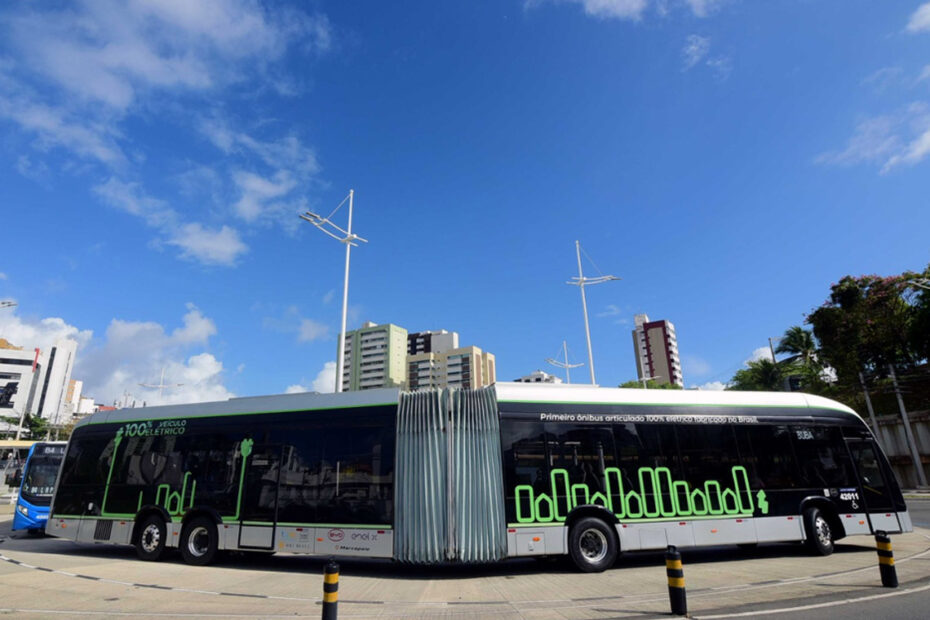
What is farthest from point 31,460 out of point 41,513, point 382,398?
point 382,398

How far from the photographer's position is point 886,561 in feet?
25.2

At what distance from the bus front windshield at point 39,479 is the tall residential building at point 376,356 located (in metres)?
117

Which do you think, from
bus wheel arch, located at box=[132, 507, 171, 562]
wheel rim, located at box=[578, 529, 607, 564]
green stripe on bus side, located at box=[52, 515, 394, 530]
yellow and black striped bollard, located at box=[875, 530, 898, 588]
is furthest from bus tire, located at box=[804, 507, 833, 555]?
bus wheel arch, located at box=[132, 507, 171, 562]

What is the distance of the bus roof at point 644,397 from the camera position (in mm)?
10430

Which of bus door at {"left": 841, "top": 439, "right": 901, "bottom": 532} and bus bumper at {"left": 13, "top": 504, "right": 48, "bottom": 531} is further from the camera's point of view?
bus bumper at {"left": 13, "top": 504, "right": 48, "bottom": 531}

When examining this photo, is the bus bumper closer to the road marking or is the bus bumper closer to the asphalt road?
the asphalt road

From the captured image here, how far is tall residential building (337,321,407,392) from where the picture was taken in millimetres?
136500

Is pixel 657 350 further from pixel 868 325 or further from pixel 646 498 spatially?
pixel 646 498

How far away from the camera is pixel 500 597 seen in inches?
306

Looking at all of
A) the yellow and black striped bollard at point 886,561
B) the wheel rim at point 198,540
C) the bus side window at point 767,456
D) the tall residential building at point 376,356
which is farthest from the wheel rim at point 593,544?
the tall residential building at point 376,356

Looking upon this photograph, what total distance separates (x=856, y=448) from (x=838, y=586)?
5.10 meters

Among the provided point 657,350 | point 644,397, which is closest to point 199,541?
point 644,397

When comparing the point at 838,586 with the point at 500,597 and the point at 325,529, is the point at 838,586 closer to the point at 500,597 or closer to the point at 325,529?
the point at 500,597

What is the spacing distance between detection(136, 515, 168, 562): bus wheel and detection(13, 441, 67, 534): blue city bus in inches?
298
